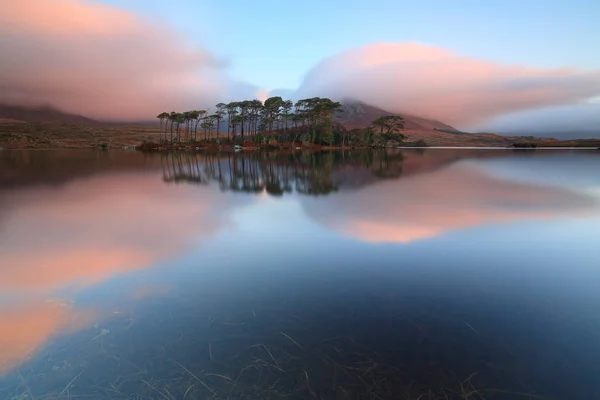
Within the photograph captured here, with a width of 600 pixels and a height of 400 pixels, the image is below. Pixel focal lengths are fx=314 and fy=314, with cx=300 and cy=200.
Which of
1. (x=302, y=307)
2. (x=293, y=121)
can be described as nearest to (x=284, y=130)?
(x=293, y=121)

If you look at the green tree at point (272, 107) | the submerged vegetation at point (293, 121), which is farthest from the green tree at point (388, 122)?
the green tree at point (272, 107)

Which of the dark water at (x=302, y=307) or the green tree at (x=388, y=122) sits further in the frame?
the green tree at (x=388, y=122)

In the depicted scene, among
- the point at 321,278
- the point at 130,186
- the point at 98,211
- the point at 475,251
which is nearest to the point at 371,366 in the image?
the point at 321,278

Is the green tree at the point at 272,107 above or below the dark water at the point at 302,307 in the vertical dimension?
above

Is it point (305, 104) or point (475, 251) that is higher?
point (305, 104)

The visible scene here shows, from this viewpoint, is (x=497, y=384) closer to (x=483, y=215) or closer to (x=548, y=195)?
(x=483, y=215)

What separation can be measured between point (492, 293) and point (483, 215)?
7948mm

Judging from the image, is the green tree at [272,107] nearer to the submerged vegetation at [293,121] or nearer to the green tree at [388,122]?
the submerged vegetation at [293,121]

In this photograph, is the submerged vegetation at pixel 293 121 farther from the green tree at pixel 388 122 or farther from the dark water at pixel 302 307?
the dark water at pixel 302 307

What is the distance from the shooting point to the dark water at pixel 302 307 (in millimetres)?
4141

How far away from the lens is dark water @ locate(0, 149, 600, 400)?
4141mm

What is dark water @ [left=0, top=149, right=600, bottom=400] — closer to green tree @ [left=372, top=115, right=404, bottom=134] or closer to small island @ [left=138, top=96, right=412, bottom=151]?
small island @ [left=138, top=96, right=412, bottom=151]

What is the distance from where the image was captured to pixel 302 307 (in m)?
5.96

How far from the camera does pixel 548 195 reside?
18.1 metres
